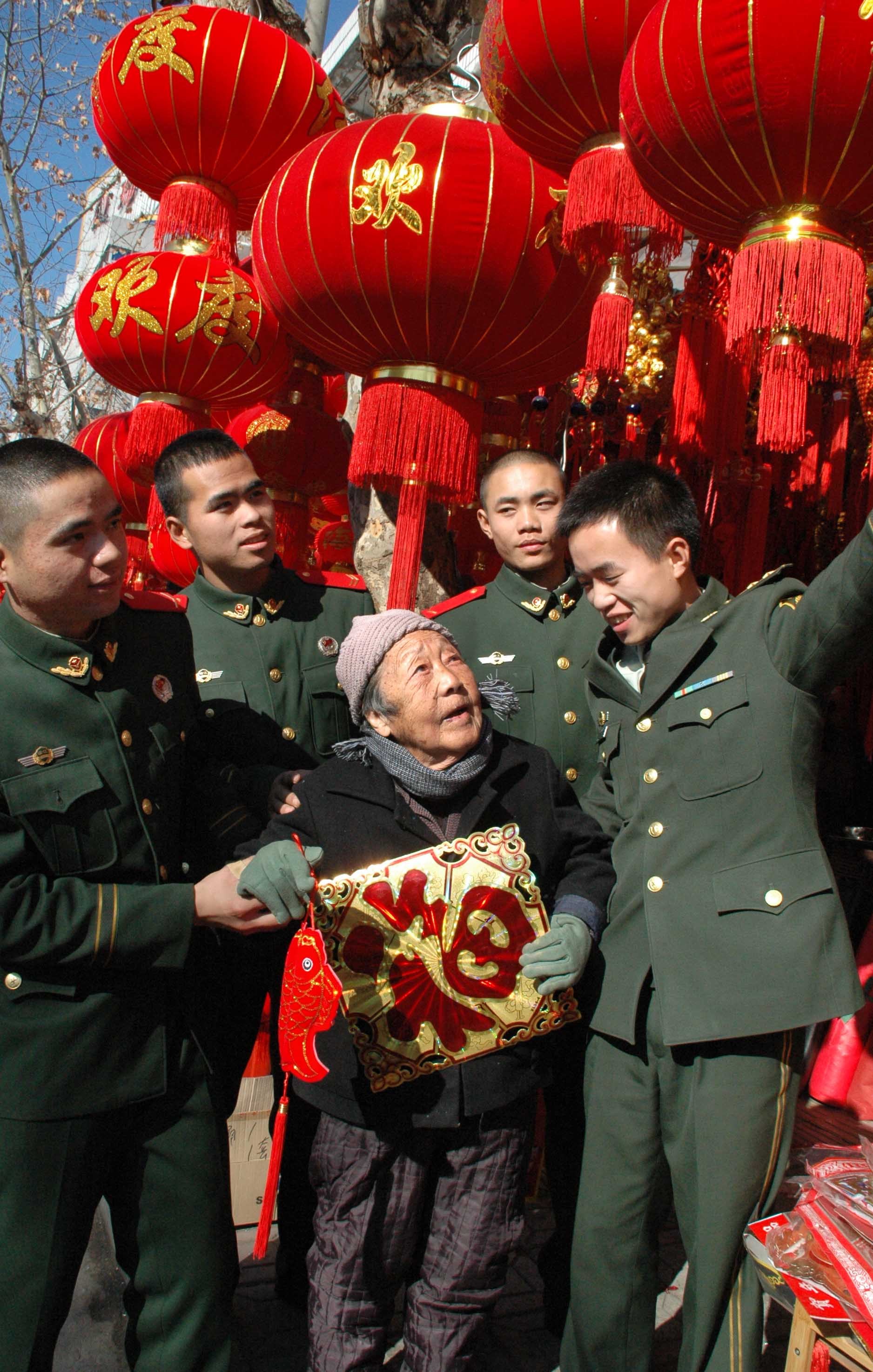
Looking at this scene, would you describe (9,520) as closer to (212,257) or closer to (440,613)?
(440,613)

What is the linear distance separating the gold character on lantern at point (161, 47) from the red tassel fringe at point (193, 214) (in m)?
0.46

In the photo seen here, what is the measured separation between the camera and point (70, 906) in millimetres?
1777

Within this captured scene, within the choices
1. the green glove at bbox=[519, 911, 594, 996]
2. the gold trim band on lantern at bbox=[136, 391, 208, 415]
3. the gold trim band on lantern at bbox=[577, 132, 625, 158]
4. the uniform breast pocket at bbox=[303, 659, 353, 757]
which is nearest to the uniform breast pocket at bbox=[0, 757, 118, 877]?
the green glove at bbox=[519, 911, 594, 996]

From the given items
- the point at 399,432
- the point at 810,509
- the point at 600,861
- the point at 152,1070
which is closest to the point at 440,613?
the point at 399,432

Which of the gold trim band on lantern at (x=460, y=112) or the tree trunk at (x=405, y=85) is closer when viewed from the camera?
the gold trim band on lantern at (x=460, y=112)

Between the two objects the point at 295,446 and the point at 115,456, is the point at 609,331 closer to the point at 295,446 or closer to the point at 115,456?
the point at 295,446

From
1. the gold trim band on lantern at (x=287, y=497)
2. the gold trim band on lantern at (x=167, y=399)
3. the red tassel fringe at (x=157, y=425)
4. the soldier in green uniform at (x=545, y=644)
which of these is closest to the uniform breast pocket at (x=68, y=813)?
the soldier in green uniform at (x=545, y=644)

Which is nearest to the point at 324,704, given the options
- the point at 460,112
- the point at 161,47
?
the point at 460,112

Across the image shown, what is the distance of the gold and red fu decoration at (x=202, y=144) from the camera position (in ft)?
11.9

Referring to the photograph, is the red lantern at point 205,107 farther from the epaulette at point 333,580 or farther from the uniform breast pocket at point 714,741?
the uniform breast pocket at point 714,741

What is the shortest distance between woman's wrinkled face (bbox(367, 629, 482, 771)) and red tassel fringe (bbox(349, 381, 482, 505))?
929mm

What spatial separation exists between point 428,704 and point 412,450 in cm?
112

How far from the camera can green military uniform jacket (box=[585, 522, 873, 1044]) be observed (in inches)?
72.1

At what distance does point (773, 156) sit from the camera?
6.61ft
